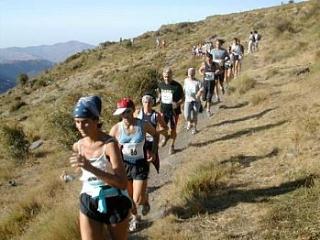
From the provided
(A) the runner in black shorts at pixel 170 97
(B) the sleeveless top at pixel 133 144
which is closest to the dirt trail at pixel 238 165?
(A) the runner in black shorts at pixel 170 97

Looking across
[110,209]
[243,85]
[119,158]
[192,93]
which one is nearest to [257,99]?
[243,85]

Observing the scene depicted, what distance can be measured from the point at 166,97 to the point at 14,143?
395 inches

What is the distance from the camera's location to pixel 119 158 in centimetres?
458

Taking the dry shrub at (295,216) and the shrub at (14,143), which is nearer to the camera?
the dry shrub at (295,216)

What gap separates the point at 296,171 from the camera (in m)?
7.98

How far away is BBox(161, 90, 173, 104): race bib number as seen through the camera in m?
10.4

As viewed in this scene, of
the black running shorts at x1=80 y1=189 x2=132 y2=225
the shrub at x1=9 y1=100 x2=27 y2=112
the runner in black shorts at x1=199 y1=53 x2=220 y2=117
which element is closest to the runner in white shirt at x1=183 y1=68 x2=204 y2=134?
the runner in black shorts at x1=199 y1=53 x2=220 y2=117

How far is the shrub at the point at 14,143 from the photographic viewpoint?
1891 centimetres

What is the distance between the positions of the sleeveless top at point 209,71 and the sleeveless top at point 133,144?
6.94 m

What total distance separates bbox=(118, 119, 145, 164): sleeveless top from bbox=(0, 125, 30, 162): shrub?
12662mm

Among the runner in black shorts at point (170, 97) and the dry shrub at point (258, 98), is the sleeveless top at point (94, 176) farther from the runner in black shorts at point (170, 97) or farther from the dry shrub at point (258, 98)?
the dry shrub at point (258, 98)

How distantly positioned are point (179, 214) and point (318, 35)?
2187 centimetres

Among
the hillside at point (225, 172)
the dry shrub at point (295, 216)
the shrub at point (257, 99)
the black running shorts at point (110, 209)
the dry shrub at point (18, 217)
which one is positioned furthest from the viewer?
the shrub at point (257, 99)

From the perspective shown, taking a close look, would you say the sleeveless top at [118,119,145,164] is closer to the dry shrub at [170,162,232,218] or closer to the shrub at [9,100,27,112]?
the dry shrub at [170,162,232,218]
